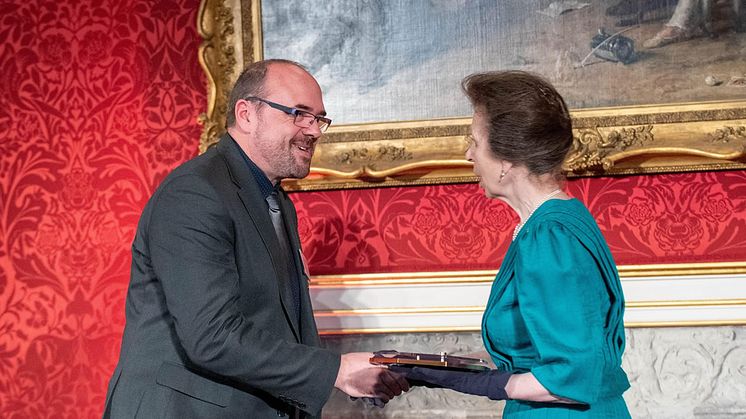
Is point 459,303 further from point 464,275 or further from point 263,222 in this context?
point 263,222

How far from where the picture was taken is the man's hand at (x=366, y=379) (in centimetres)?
235

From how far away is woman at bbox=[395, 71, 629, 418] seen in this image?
1.98 m

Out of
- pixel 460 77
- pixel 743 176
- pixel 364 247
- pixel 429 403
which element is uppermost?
pixel 460 77

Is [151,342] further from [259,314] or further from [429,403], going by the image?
[429,403]

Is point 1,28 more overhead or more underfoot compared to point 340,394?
more overhead

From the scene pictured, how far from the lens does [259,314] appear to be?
91.9 inches

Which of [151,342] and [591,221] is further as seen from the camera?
[151,342]

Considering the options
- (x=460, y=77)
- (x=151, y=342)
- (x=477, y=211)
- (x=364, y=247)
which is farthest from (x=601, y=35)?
(x=151, y=342)

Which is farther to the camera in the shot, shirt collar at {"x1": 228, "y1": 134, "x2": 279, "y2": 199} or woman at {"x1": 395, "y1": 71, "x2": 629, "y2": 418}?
shirt collar at {"x1": 228, "y1": 134, "x2": 279, "y2": 199}

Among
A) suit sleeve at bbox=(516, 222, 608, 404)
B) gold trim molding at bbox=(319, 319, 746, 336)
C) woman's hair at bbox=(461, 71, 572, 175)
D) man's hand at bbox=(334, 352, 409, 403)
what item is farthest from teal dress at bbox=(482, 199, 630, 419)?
gold trim molding at bbox=(319, 319, 746, 336)

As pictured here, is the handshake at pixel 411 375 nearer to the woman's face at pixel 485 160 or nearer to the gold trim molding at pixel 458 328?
the woman's face at pixel 485 160

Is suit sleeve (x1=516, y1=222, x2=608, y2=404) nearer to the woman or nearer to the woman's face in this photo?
the woman

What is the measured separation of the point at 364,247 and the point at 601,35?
129 centimetres

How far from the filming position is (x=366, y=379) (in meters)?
2.36
